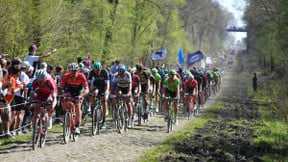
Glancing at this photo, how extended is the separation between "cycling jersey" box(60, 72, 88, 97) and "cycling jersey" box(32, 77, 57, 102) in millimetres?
1207

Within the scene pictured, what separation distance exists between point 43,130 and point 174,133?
5.68 metres

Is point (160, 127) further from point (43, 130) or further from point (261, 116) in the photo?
point (261, 116)

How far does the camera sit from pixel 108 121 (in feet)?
56.1

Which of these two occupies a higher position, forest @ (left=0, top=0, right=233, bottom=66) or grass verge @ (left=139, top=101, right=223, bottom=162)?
forest @ (left=0, top=0, right=233, bottom=66)

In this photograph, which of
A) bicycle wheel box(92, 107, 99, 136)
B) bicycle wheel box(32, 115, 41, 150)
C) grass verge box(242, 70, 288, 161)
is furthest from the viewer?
bicycle wheel box(92, 107, 99, 136)

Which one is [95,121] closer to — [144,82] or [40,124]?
[40,124]

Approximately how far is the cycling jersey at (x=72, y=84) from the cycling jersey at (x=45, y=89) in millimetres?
1207

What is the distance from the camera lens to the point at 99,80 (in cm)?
1370

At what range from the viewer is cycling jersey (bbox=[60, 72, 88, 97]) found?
39.7ft

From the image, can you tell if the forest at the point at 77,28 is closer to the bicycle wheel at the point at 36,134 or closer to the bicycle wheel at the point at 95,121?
the bicycle wheel at the point at 95,121

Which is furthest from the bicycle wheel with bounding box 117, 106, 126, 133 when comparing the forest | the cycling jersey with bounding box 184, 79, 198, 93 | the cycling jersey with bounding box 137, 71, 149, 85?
the forest

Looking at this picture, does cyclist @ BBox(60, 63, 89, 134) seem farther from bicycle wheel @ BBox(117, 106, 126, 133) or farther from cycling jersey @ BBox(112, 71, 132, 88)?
cycling jersey @ BBox(112, 71, 132, 88)

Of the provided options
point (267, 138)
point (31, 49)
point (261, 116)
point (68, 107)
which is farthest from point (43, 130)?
point (261, 116)

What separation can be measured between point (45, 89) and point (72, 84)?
4.33 ft
